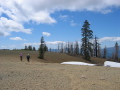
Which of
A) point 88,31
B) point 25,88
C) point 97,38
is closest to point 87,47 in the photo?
point 88,31

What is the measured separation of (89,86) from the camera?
28.3 feet

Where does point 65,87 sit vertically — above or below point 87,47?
below

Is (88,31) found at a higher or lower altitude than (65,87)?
higher

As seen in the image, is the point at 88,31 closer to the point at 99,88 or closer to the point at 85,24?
the point at 85,24

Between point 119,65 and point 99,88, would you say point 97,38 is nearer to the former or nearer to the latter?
point 119,65

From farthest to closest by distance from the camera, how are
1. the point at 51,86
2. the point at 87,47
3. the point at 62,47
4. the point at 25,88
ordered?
the point at 62,47 < the point at 87,47 < the point at 51,86 < the point at 25,88

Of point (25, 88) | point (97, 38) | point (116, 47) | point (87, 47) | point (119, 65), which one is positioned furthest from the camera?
point (116, 47)

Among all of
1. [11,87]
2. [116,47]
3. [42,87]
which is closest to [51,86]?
[42,87]

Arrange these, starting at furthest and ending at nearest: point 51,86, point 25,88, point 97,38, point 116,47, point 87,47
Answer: point 116,47 → point 97,38 → point 87,47 → point 51,86 → point 25,88

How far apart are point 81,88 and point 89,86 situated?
63cm

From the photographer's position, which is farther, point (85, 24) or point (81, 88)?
point (85, 24)

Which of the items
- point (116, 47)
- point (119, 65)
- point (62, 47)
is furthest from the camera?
point (62, 47)

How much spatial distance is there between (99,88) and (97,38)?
2420 inches

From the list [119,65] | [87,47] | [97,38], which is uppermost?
[97,38]
